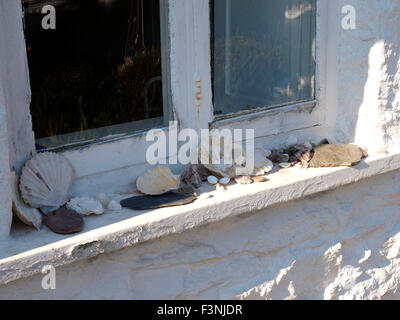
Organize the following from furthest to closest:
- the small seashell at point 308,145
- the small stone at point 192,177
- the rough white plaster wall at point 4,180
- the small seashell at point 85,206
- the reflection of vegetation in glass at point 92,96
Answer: the small seashell at point 308,145 → the small stone at point 192,177 → the reflection of vegetation in glass at point 92,96 → the small seashell at point 85,206 → the rough white plaster wall at point 4,180

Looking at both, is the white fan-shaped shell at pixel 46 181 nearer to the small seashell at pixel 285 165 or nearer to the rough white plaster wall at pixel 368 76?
Answer: the small seashell at pixel 285 165

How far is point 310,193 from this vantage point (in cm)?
212

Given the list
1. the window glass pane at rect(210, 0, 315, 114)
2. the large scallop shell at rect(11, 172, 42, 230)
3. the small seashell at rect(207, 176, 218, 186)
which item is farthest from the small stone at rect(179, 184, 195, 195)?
the large scallop shell at rect(11, 172, 42, 230)

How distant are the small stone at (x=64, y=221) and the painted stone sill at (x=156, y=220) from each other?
0.07 ft

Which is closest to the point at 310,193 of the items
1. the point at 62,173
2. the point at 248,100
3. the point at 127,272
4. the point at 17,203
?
the point at 248,100

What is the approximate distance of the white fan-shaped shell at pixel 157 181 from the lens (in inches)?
76.7

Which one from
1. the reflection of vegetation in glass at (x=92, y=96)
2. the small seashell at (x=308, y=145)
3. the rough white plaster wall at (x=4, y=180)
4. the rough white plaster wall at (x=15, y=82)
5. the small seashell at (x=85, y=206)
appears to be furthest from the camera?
the small seashell at (x=308, y=145)

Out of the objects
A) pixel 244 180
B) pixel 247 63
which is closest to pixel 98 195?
pixel 244 180

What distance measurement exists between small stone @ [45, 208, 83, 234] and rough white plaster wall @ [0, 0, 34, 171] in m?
0.20

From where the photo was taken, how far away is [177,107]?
2.09 metres

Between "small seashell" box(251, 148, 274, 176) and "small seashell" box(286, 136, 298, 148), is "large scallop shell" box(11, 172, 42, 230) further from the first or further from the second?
"small seashell" box(286, 136, 298, 148)

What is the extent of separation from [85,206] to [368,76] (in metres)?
1.26

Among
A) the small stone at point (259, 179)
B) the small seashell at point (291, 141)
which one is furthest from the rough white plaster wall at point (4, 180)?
the small seashell at point (291, 141)

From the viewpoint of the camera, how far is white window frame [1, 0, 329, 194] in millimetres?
1947
